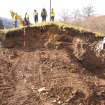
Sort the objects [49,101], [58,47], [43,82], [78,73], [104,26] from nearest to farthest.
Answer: [49,101] < [43,82] < [78,73] < [58,47] < [104,26]

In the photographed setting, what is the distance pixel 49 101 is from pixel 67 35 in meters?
4.50

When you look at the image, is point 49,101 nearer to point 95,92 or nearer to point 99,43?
point 95,92

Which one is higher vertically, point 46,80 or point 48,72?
point 48,72

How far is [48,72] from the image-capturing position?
13.5 m

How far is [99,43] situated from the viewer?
15.8m

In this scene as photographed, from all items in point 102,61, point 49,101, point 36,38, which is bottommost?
point 49,101

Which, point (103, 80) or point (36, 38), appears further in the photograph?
point (36, 38)

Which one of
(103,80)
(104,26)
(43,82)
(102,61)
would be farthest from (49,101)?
(104,26)

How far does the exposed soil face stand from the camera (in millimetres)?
12211

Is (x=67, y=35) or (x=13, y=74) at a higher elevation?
(x=67, y=35)

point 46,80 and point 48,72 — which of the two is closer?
point 46,80

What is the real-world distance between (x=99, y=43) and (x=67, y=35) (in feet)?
5.12

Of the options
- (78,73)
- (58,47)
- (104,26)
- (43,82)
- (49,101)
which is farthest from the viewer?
(104,26)

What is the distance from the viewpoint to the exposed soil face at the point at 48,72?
12.2 metres
